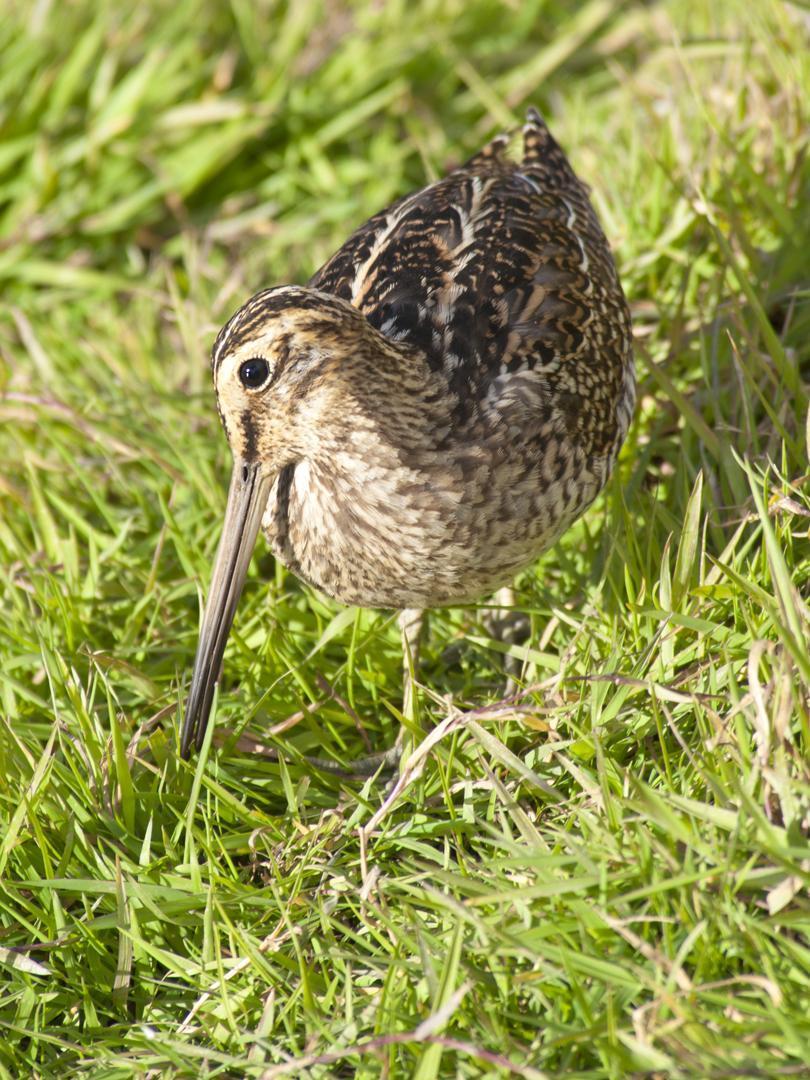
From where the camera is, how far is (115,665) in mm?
3389

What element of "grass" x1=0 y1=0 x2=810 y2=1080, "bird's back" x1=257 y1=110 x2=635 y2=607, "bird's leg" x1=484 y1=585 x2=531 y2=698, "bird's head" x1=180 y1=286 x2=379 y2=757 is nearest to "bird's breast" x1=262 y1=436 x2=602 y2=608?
"bird's back" x1=257 y1=110 x2=635 y2=607

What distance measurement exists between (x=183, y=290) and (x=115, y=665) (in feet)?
7.98

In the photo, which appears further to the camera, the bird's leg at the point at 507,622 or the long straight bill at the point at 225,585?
the bird's leg at the point at 507,622

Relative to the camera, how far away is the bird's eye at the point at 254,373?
297 cm

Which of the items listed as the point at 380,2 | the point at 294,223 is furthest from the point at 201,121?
the point at 380,2

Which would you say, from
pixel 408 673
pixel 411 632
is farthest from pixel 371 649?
pixel 408 673

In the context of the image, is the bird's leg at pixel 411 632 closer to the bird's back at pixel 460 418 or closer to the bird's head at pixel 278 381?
the bird's back at pixel 460 418

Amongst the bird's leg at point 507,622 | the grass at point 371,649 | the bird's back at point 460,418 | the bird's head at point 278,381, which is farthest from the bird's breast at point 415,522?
the bird's leg at point 507,622

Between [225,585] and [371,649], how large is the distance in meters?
0.55

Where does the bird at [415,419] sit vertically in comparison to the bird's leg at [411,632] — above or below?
above

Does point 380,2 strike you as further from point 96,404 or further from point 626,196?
point 96,404

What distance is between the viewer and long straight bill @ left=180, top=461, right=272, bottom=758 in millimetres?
3186

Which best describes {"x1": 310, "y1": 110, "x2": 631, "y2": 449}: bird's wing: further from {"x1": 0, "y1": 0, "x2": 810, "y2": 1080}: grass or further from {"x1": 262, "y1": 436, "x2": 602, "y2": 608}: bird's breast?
{"x1": 0, "y1": 0, "x2": 810, "y2": 1080}: grass

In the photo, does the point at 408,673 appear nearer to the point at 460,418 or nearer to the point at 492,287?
the point at 460,418
